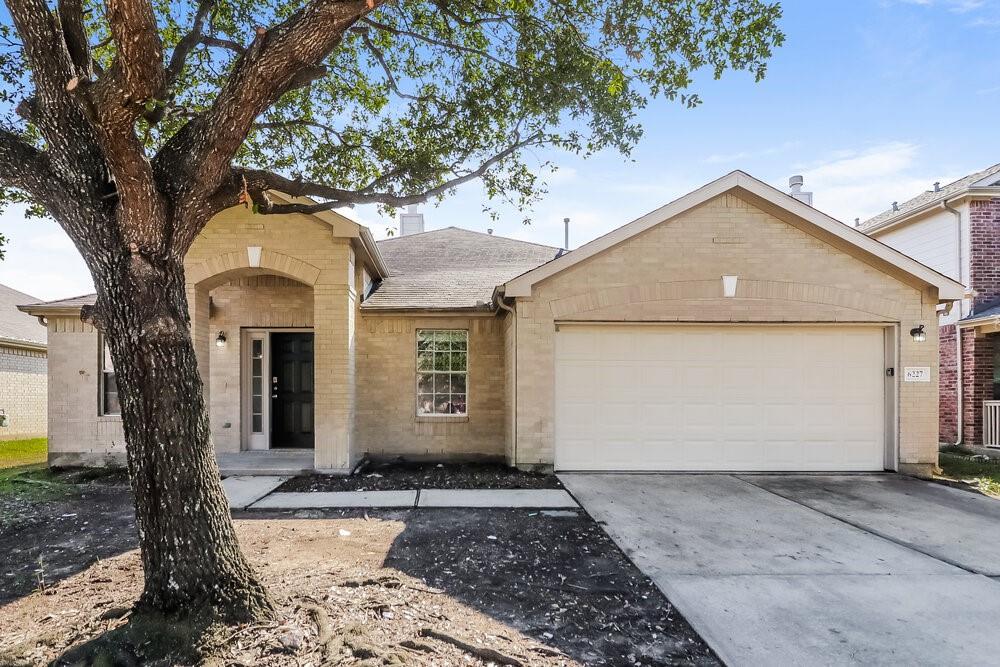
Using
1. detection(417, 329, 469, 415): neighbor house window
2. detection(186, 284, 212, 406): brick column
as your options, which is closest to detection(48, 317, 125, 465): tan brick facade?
detection(186, 284, 212, 406): brick column

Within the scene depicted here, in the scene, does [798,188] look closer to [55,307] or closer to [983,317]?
[983,317]

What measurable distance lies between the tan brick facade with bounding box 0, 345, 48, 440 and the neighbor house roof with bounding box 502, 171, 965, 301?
585 inches

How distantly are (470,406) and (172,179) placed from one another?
6749 mm

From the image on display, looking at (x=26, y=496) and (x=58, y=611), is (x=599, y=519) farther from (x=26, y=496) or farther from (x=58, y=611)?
(x=26, y=496)

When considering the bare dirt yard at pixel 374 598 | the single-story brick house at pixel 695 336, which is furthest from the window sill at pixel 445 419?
the bare dirt yard at pixel 374 598

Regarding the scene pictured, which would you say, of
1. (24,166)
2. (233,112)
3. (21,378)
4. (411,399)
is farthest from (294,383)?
(21,378)

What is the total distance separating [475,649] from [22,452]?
14712 mm

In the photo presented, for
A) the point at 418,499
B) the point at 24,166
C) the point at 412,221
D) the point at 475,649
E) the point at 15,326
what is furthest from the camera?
the point at 412,221

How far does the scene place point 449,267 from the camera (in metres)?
11.9

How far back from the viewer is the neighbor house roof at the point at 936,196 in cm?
1205

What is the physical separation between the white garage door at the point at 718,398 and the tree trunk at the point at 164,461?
19.2 ft

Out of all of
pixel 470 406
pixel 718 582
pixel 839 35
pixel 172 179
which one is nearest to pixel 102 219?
pixel 172 179

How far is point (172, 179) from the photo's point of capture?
3.63m

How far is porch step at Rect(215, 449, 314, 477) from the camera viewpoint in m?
8.34
